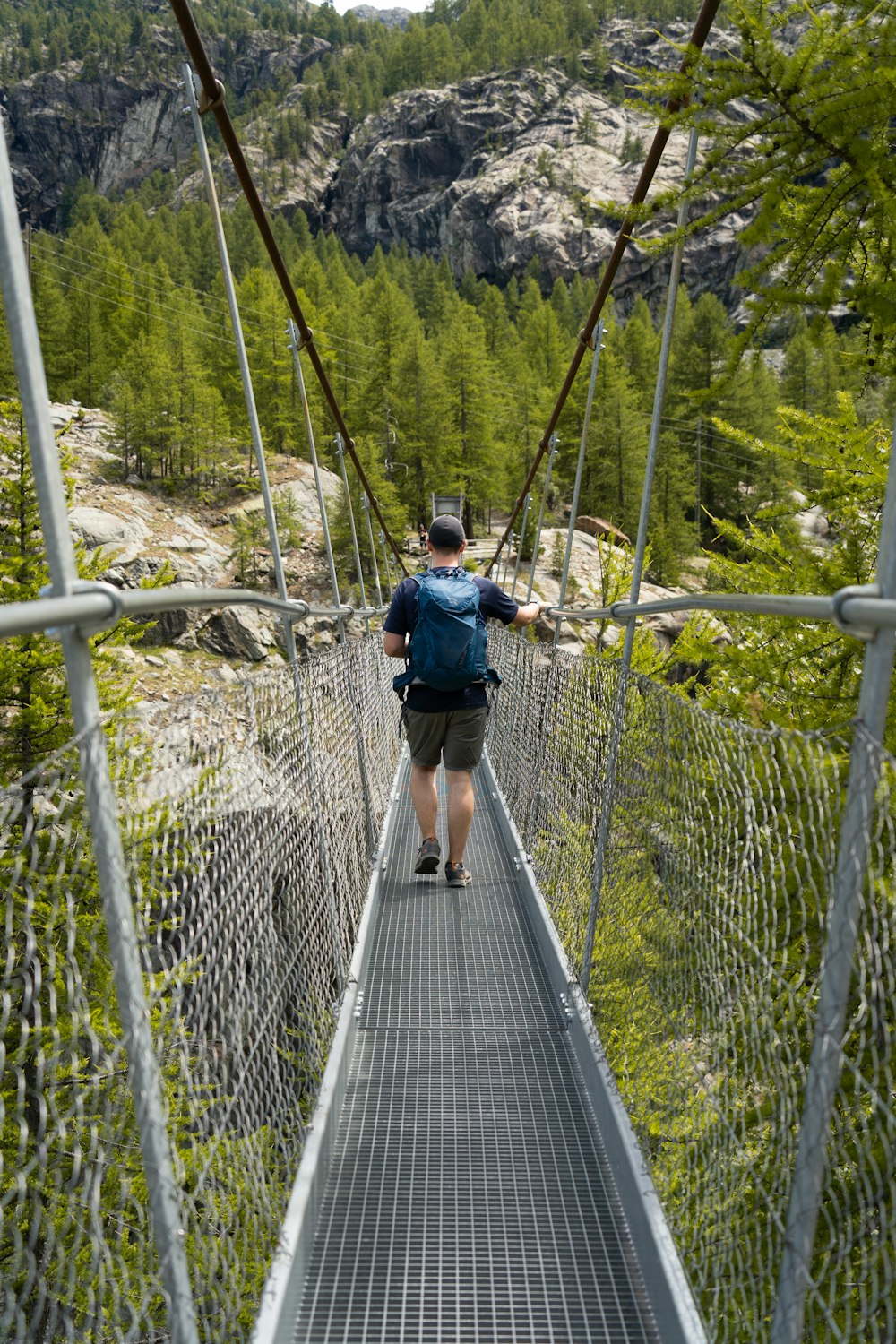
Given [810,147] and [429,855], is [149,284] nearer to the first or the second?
[429,855]

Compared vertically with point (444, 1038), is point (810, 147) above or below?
above

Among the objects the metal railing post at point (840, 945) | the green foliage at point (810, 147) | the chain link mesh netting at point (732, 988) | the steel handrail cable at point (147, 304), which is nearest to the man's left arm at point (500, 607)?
the chain link mesh netting at point (732, 988)

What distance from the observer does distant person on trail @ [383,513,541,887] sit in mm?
2973

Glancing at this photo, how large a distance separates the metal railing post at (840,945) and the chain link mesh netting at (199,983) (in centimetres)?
75

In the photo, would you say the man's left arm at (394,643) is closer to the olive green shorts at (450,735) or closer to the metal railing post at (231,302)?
the olive green shorts at (450,735)

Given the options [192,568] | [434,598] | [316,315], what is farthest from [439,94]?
[434,598]

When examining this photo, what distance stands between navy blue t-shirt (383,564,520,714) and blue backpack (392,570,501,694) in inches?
3.0

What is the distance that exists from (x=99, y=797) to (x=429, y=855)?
2372mm

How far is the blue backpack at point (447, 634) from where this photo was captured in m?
2.96

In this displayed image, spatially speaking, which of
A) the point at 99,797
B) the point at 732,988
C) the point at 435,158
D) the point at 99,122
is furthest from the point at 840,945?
the point at 99,122

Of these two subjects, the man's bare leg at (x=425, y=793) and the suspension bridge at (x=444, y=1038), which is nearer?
the suspension bridge at (x=444, y=1038)

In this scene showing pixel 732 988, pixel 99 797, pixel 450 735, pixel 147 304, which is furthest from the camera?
pixel 147 304

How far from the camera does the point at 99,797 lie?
3.23ft

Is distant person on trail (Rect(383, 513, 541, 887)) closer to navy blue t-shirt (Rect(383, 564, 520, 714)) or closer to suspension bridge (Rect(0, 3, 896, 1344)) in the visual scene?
navy blue t-shirt (Rect(383, 564, 520, 714))
